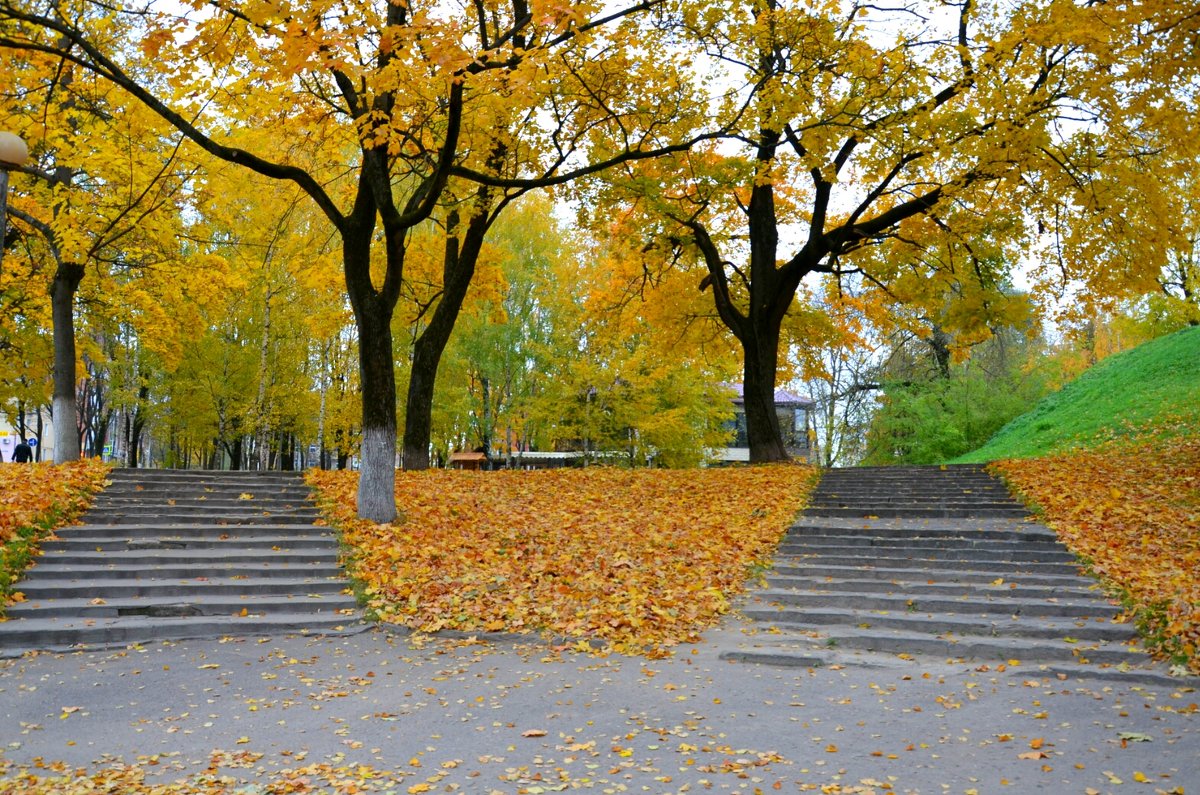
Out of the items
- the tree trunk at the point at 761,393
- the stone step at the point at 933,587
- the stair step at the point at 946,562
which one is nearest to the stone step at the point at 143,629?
the stone step at the point at 933,587

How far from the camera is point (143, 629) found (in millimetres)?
8922

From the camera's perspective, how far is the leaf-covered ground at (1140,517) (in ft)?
26.3

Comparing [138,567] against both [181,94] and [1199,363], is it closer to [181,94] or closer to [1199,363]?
[181,94]

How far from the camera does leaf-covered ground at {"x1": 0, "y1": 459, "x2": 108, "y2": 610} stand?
10047 millimetres

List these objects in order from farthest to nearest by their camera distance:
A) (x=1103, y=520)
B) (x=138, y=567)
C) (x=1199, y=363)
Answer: (x=1199, y=363) → (x=1103, y=520) → (x=138, y=567)

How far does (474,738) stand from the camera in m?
5.87

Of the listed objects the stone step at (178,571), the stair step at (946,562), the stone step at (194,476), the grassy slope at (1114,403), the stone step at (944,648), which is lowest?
the stone step at (944,648)

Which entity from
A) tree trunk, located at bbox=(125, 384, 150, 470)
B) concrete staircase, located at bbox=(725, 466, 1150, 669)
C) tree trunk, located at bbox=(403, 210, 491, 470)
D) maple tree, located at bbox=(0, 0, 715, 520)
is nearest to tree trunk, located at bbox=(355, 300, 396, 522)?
maple tree, located at bbox=(0, 0, 715, 520)

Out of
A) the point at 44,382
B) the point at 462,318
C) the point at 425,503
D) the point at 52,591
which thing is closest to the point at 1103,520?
the point at 425,503

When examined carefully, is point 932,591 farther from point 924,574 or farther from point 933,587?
point 924,574

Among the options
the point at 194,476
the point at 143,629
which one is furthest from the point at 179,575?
the point at 194,476

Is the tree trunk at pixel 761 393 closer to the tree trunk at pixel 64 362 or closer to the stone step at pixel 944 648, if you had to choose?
the stone step at pixel 944 648

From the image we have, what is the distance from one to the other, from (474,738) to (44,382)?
76.9ft

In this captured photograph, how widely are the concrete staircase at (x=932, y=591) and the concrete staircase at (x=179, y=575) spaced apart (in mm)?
4828
